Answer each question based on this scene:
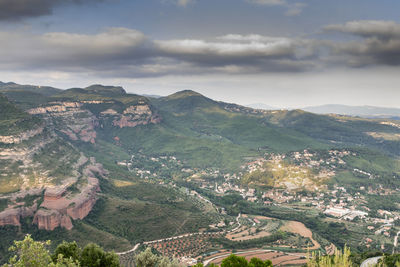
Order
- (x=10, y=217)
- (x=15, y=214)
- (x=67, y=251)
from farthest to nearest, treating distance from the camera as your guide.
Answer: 1. (x=15, y=214)
2. (x=10, y=217)
3. (x=67, y=251)

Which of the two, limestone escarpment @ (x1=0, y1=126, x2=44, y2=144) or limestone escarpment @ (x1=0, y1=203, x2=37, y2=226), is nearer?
limestone escarpment @ (x1=0, y1=203, x2=37, y2=226)

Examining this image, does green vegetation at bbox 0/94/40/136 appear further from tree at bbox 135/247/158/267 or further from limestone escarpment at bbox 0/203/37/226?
tree at bbox 135/247/158/267

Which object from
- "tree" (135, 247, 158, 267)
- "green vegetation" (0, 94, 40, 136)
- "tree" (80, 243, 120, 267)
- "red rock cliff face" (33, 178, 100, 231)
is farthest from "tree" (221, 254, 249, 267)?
"green vegetation" (0, 94, 40, 136)

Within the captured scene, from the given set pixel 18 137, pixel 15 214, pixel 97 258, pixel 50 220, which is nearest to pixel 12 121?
pixel 18 137

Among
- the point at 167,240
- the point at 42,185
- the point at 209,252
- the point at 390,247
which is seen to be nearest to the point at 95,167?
the point at 42,185

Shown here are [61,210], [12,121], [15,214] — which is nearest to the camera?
[15,214]

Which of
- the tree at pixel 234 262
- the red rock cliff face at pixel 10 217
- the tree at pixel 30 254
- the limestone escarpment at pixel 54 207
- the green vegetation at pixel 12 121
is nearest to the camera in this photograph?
the tree at pixel 30 254

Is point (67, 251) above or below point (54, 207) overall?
above

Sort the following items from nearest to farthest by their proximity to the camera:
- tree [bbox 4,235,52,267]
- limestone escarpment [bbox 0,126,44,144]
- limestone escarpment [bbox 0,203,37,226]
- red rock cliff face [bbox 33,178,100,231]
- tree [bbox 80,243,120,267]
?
tree [bbox 4,235,52,267], tree [bbox 80,243,120,267], limestone escarpment [bbox 0,203,37,226], red rock cliff face [bbox 33,178,100,231], limestone escarpment [bbox 0,126,44,144]

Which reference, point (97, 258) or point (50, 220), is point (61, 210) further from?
point (97, 258)

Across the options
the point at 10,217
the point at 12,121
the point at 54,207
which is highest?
the point at 12,121

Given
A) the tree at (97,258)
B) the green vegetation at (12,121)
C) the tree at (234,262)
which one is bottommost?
the tree at (97,258)

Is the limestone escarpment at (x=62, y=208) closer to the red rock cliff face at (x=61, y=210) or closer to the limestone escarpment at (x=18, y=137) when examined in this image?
the red rock cliff face at (x=61, y=210)

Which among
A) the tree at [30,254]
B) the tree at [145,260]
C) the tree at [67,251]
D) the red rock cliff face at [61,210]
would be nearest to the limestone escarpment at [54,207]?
the red rock cliff face at [61,210]
